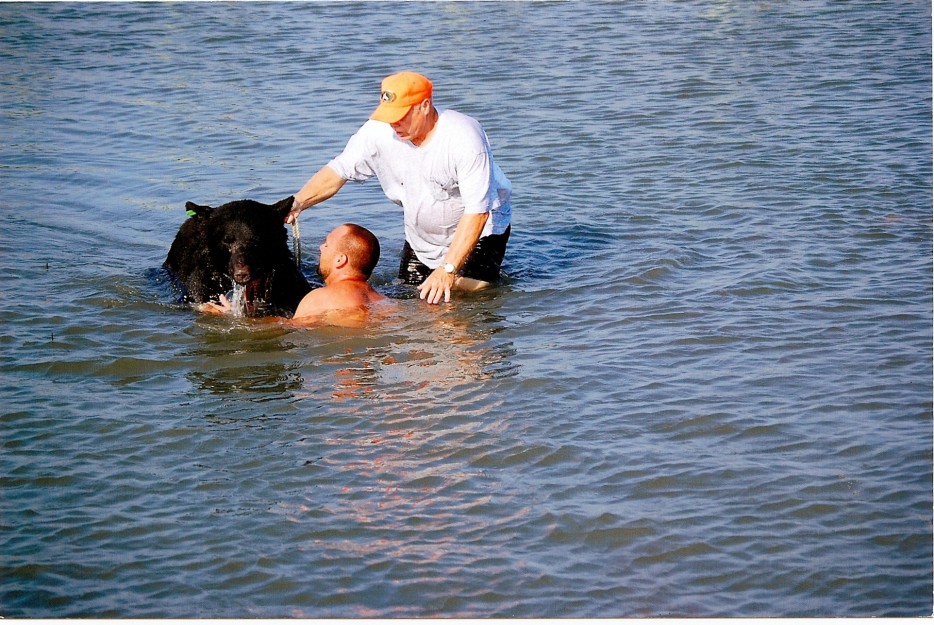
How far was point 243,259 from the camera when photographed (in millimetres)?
7836

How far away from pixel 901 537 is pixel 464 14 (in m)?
15.3

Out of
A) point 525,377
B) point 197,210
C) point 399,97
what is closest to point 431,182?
point 399,97

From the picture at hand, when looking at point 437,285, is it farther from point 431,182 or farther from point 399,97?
point 399,97

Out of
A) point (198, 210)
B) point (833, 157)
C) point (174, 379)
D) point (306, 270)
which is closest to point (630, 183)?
point (833, 157)

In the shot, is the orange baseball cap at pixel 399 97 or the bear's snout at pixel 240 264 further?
the bear's snout at pixel 240 264

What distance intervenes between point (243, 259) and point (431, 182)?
4.81 feet

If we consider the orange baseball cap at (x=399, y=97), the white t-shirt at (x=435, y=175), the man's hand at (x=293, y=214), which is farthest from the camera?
the man's hand at (x=293, y=214)

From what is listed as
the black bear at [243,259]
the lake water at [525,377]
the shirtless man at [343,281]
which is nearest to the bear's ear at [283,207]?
the black bear at [243,259]

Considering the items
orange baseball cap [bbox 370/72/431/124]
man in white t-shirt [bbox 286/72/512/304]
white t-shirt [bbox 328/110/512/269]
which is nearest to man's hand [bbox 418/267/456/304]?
man in white t-shirt [bbox 286/72/512/304]

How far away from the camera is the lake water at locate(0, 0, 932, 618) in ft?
16.1

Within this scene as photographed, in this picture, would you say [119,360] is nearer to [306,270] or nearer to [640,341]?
[306,270]

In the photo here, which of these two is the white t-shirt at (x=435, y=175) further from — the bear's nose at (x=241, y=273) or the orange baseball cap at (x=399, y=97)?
the bear's nose at (x=241, y=273)

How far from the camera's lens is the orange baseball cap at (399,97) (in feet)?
24.7

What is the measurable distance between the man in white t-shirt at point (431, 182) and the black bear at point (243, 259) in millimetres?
250
